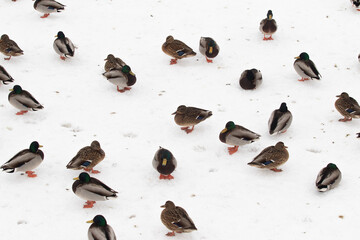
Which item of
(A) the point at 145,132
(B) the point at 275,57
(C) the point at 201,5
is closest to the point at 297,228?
(A) the point at 145,132

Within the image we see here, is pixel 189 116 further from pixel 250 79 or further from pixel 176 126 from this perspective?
pixel 250 79

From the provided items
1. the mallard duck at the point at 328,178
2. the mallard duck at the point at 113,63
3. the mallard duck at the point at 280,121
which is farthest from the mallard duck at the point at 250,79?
the mallard duck at the point at 328,178

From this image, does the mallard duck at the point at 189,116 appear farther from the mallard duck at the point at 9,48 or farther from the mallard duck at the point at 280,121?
the mallard duck at the point at 9,48

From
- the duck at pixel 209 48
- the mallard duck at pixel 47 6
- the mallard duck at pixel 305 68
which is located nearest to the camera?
the mallard duck at pixel 305 68

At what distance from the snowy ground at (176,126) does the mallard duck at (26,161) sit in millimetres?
219

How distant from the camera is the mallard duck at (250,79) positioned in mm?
9531

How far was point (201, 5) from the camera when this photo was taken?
13.0 m

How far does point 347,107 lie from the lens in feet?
28.0

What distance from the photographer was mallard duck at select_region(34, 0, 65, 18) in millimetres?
11992

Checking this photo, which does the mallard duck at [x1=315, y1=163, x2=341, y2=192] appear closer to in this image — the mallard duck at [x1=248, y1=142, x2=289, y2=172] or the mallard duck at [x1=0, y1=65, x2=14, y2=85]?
the mallard duck at [x1=248, y1=142, x2=289, y2=172]

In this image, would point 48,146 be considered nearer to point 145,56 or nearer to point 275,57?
point 145,56

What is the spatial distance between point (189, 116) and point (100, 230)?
306 cm

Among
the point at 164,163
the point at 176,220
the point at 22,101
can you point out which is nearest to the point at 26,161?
the point at 22,101

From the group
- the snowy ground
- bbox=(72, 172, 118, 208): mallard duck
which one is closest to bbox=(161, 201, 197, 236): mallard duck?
the snowy ground
